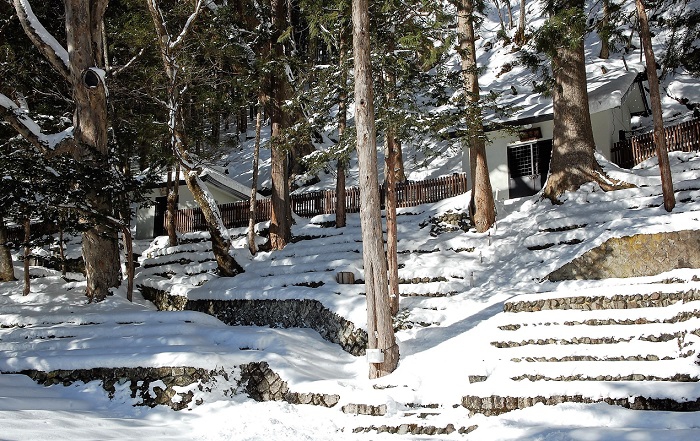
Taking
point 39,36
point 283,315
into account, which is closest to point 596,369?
point 283,315

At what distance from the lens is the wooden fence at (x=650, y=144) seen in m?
18.2

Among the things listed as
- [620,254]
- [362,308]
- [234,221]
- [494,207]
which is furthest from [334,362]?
[234,221]

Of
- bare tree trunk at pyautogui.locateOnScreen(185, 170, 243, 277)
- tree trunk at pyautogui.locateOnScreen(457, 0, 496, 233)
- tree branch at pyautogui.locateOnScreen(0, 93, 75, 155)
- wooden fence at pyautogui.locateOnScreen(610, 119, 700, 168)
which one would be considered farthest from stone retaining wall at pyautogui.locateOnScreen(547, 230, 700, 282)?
tree branch at pyautogui.locateOnScreen(0, 93, 75, 155)

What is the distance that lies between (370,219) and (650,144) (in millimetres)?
12255

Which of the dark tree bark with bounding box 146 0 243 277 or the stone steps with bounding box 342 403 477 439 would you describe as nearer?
the stone steps with bounding box 342 403 477 439

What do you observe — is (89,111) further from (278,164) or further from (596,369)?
(596,369)

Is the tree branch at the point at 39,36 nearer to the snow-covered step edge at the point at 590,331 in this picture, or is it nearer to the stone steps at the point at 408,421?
the stone steps at the point at 408,421

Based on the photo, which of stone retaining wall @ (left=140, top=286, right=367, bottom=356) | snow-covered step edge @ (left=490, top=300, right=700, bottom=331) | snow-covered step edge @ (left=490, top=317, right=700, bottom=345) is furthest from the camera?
stone retaining wall @ (left=140, top=286, right=367, bottom=356)

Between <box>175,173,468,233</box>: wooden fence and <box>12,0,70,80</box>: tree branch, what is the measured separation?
32.7 ft

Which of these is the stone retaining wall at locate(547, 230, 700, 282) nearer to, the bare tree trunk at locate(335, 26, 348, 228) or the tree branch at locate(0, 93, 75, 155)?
the bare tree trunk at locate(335, 26, 348, 228)

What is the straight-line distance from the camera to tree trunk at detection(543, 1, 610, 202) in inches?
673

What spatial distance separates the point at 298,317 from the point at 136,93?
8.52 meters

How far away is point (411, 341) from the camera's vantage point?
40.2 ft

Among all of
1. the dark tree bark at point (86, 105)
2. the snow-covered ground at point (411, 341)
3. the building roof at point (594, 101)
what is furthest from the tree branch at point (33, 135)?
the building roof at point (594, 101)
